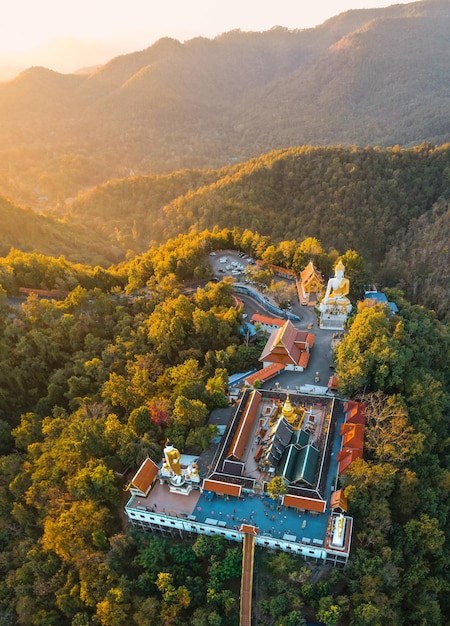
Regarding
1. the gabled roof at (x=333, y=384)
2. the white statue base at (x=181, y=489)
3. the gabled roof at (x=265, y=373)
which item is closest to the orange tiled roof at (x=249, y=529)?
the white statue base at (x=181, y=489)

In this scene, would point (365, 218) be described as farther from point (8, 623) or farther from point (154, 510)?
point (8, 623)

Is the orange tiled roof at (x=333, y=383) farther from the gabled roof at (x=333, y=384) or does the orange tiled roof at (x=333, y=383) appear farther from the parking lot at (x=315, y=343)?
the parking lot at (x=315, y=343)

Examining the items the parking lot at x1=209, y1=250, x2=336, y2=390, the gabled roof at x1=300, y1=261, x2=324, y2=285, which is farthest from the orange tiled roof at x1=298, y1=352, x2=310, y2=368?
the gabled roof at x1=300, y1=261, x2=324, y2=285

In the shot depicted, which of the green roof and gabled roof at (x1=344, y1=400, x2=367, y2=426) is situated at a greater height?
gabled roof at (x1=344, y1=400, x2=367, y2=426)

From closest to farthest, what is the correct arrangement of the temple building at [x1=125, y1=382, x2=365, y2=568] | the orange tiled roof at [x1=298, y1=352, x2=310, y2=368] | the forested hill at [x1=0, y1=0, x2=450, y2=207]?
1. the temple building at [x1=125, y1=382, x2=365, y2=568]
2. the orange tiled roof at [x1=298, y1=352, x2=310, y2=368]
3. the forested hill at [x1=0, y1=0, x2=450, y2=207]

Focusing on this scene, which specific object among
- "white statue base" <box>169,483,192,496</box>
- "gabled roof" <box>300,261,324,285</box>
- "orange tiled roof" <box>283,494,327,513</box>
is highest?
"gabled roof" <box>300,261,324,285</box>

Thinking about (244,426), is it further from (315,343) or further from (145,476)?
(315,343)

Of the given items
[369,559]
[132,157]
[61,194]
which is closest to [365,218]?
[369,559]

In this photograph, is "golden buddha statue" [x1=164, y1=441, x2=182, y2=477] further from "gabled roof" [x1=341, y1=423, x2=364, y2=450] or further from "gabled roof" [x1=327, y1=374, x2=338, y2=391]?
"gabled roof" [x1=327, y1=374, x2=338, y2=391]
